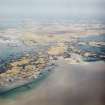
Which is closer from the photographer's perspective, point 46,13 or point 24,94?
point 24,94

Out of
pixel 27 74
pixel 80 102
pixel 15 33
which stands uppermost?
pixel 15 33

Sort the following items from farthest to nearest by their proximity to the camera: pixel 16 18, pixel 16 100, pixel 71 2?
pixel 71 2, pixel 16 18, pixel 16 100

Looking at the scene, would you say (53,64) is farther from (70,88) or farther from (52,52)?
(70,88)

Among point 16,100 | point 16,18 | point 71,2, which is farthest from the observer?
point 71,2

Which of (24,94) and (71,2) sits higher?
(71,2)

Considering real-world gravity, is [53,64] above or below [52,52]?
below

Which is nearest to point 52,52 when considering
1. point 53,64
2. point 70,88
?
point 53,64

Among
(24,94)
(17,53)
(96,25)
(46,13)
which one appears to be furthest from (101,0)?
(24,94)

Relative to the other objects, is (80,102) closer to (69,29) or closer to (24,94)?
(24,94)
